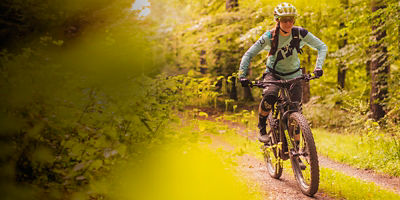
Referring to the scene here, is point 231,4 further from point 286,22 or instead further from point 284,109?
point 284,109

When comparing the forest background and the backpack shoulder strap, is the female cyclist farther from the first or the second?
the forest background

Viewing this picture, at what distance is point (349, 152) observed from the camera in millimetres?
8297

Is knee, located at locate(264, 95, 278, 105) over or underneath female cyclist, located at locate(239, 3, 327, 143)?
underneath

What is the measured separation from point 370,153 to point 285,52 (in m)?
4.75

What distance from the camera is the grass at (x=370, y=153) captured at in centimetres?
707

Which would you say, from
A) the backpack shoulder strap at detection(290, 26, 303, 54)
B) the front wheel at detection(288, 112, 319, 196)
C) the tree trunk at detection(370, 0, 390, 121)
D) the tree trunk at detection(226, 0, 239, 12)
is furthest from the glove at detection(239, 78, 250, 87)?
the tree trunk at detection(226, 0, 239, 12)

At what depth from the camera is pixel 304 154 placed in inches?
168

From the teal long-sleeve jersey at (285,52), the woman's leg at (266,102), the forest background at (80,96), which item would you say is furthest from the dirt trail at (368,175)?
the teal long-sleeve jersey at (285,52)

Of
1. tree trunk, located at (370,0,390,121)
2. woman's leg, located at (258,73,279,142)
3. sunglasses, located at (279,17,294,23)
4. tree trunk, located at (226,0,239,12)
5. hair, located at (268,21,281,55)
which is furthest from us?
tree trunk, located at (226,0,239,12)

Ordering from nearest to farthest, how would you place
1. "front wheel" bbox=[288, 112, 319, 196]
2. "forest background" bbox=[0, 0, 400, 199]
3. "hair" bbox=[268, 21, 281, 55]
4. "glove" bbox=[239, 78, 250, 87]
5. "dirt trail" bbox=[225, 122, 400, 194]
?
"forest background" bbox=[0, 0, 400, 199], "front wheel" bbox=[288, 112, 319, 196], "glove" bbox=[239, 78, 250, 87], "hair" bbox=[268, 21, 281, 55], "dirt trail" bbox=[225, 122, 400, 194]

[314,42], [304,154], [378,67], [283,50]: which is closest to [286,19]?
[283,50]

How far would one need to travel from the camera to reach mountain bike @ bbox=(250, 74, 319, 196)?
409 centimetres

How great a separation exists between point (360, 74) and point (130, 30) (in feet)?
59.7

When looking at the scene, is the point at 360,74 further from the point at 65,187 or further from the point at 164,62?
the point at 65,187
